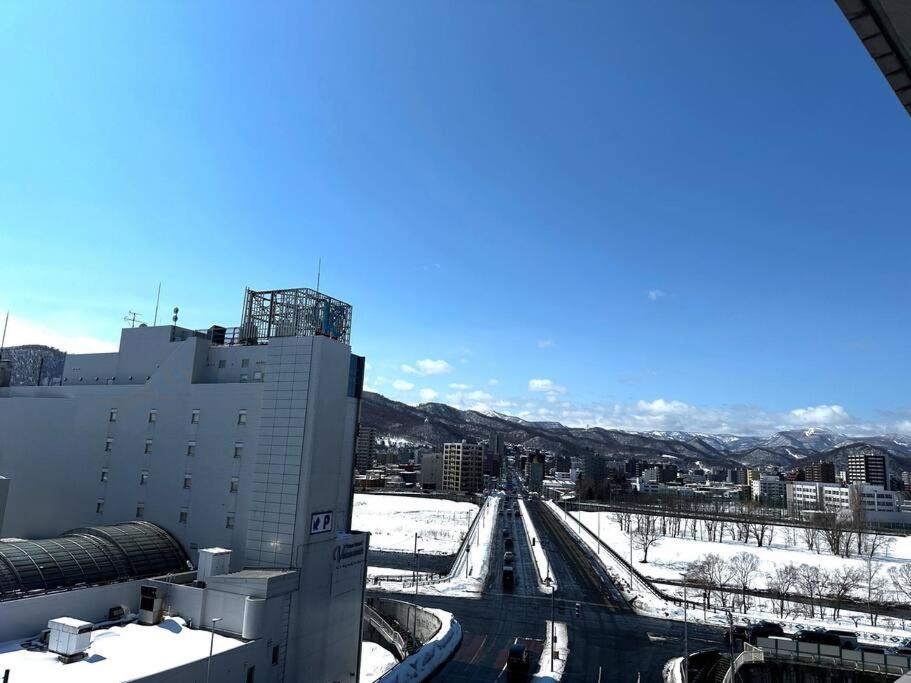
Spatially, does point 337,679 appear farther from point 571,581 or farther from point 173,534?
point 571,581

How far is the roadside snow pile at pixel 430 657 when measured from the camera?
37.1 m

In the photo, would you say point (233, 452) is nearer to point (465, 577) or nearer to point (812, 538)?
point (465, 577)

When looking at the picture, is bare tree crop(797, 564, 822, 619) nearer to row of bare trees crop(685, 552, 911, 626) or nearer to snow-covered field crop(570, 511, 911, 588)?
row of bare trees crop(685, 552, 911, 626)

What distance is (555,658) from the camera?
44719 mm

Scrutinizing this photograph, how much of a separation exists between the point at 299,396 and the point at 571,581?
2222 inches

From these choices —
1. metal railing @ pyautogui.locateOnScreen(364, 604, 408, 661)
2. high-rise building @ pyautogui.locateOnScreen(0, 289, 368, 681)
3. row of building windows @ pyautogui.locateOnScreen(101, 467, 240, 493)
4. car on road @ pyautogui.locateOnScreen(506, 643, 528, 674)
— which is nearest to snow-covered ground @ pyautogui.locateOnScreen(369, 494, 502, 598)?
metal railing @ pyautogui.locateOnScreen(364, 604, 408, 661)

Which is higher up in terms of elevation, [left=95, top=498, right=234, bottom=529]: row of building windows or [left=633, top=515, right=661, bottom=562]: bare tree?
[left=95, top=498, right=234, bottom=529]: row of building windows

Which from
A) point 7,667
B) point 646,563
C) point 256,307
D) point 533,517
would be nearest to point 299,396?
point 256,307

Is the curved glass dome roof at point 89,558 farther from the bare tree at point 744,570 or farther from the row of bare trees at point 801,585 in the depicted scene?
the bare tree at point 744,570

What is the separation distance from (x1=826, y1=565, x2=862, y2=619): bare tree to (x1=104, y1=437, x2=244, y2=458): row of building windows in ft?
210

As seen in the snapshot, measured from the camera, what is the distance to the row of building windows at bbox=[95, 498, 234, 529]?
36.5 metres

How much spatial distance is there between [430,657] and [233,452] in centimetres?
2153

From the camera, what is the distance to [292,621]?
106 feet

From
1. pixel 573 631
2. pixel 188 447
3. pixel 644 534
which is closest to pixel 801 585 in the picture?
pixel 644 534
